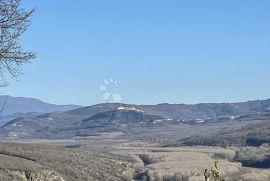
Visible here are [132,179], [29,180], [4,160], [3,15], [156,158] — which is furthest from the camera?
[156,158]

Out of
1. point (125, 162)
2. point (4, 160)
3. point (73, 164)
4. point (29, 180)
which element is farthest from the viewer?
point (125, 162)

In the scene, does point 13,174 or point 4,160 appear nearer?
point 13,174

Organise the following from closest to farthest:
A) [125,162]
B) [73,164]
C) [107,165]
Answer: [73,164]
[107,165]
[125,162]

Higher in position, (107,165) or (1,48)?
(1,48)

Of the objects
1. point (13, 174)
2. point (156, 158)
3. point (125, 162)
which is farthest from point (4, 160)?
point (156, 158)

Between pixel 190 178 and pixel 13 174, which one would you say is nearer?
pixel 13 174

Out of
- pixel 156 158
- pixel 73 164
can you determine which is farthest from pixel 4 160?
pixel 156 158

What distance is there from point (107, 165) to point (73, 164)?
11.3 meters

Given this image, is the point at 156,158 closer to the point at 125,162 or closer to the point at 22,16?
the point at 125,162

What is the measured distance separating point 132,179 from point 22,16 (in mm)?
102620

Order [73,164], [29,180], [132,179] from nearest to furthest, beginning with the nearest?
[29,180], [132,179], [73,164]

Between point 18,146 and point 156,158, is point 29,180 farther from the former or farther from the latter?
point 156,158

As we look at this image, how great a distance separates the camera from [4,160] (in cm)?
10856

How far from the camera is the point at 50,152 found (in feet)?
469
